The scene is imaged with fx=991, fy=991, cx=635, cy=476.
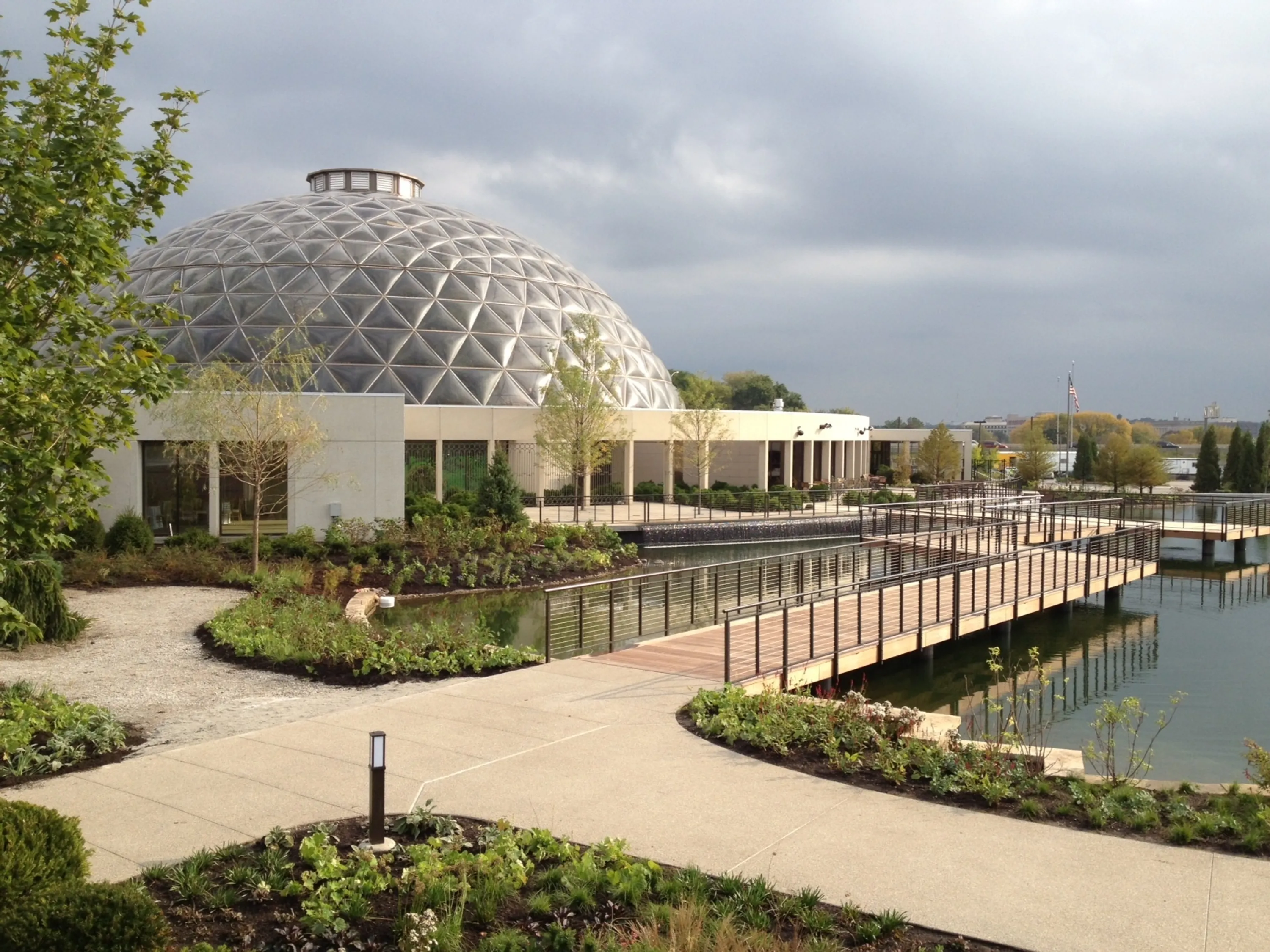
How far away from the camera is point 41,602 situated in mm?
14141

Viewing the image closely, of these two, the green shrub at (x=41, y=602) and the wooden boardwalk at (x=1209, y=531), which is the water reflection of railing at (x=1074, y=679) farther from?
the wooden boardwalk at (x=1209, y=531)

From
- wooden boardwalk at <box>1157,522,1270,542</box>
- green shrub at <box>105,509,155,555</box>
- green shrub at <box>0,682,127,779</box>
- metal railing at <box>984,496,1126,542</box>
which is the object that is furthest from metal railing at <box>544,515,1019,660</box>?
green shrub at <box>105,509,155,555</box>

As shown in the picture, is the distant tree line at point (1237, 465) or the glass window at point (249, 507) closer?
the glass window at point (249, 507)

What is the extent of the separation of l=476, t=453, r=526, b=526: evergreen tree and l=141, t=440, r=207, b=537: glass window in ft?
24.6

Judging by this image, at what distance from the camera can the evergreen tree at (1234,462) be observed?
5797cm

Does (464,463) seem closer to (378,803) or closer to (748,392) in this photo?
(378,803)

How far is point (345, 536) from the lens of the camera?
2509 centimetres

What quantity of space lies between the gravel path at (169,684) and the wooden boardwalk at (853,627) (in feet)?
11.8

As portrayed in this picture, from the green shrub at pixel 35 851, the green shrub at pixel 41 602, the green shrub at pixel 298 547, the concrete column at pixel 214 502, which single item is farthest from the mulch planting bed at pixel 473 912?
the concrete column at pixel 214 502

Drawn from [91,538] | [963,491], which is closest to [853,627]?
[91,538]

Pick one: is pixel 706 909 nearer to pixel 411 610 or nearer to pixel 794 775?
pixel 794 775

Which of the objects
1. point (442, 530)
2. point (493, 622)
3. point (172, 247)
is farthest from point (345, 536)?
point (172, 247)

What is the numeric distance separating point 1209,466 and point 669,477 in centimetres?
3739

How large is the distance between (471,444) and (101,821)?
29.4m
